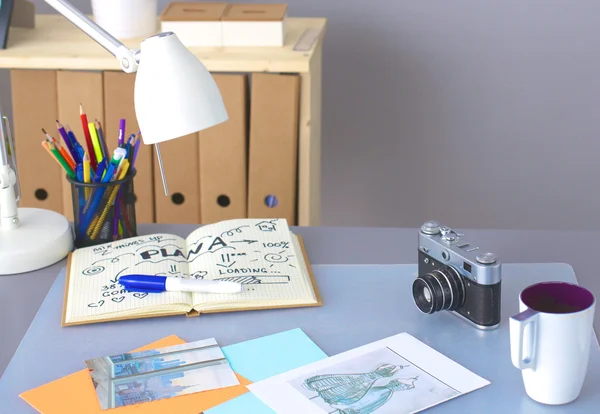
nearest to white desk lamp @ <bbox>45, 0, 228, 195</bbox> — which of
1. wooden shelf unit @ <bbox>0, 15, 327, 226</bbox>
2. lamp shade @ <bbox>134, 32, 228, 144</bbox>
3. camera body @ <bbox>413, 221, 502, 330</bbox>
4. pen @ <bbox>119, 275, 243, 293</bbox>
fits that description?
lamp shade @ <bbox>134, 32, 228, 144</bbox>

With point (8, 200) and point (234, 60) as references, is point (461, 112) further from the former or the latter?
point (8, 200)

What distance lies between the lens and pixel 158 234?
1349 mm

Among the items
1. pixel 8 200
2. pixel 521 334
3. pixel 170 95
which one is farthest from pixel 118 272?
pixel 521 334

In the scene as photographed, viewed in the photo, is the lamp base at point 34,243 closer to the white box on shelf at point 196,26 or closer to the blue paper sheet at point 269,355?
the blue paper sheet at point 269,355

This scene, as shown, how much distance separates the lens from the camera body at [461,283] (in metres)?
1.06

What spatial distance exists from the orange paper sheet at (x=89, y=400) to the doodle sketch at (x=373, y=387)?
9 centimetres

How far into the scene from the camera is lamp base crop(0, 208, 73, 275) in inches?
49.6

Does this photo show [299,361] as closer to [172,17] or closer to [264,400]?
[264,400]

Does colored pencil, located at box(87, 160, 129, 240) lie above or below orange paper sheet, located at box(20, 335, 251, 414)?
above

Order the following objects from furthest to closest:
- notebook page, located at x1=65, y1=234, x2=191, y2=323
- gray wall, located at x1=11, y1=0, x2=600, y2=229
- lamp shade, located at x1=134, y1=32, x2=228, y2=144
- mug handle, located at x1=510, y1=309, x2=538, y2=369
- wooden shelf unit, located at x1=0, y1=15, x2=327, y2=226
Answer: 1. gray wall, located at x1=11, y1=0, x2=600, y2=229
2. wooden shelf unit, located at x1=0, y1=15, x2=327, y2=226
3. notebook page, located at x1=65, y1=234, x2=191, y2=323
4. lamp shade, located at x1=134, y1=32, x2=228, y2=144
5. mug handle, located at x1=510, y1=309, x2=538, y2=369

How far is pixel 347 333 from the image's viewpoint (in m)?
1.10

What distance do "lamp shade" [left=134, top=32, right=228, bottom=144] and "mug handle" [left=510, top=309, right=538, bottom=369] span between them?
41cm

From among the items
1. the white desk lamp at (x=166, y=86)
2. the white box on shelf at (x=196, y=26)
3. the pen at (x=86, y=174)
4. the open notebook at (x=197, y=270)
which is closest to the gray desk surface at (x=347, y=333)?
the open notebook at (x=197, y=270)

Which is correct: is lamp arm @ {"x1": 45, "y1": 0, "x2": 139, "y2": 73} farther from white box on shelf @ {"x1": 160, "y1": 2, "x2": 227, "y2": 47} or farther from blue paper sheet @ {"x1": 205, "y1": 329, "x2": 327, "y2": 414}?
white box on shelf @ {"x1": 160, "y1": 2, "x2": 227, "y2": 47}
